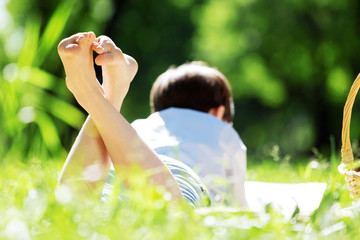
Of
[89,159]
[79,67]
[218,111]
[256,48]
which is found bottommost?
[89,159]

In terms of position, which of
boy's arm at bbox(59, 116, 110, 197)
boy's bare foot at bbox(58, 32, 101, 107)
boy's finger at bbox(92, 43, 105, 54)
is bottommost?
boy's arm at bbox(59, 116, 110, 197)

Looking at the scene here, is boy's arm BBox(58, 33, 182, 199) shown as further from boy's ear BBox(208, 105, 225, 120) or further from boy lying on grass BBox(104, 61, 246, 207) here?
boy's ear BBox(208, 105, 225, 120)

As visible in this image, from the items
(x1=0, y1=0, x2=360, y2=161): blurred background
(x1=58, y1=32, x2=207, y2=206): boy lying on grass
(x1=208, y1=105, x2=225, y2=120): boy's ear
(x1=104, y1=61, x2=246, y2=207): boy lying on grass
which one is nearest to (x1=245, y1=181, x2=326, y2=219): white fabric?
(x1=104, y1=61, x2=246, y2=207): boy lying on grass

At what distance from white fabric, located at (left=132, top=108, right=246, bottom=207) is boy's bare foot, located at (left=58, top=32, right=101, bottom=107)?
57cm

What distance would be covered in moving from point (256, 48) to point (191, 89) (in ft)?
29.6

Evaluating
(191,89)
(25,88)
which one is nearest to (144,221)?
(25,88)

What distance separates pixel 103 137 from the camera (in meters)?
1.66

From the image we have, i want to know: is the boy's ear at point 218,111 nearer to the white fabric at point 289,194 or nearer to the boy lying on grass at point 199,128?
the boy lying on grass at point 199,128

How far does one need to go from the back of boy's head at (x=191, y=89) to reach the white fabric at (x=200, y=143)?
0.15 m

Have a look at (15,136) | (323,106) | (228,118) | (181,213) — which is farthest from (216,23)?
(181,213)

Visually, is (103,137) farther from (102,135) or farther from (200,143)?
(200,143)

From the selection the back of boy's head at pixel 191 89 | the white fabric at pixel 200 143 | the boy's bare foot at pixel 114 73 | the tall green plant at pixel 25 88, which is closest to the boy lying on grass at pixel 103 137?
the boy's bare foot at pixel 114 73

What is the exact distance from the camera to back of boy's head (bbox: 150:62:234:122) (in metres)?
2.77

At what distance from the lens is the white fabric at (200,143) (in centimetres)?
231
